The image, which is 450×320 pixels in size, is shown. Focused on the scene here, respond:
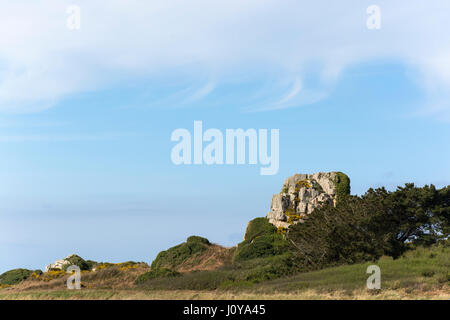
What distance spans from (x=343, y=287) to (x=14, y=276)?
44.1m

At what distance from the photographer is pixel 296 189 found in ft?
182

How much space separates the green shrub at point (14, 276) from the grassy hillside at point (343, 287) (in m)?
27.8

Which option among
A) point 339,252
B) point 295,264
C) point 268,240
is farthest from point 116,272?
point 339,252

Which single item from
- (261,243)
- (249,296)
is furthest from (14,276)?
(249,296)

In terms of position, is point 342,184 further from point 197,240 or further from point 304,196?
point 197,240

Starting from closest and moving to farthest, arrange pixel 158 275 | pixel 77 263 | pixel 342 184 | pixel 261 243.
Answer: pixel 158 275
pixel 261 243
pixel 342 184
pixel 77 263

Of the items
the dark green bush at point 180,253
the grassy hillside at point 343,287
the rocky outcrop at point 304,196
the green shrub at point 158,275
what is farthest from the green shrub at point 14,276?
the rocky outcrop at point 304,196

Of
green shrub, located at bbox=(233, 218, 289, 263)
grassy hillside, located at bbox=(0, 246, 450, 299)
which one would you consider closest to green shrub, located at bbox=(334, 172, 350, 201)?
green shrub, located at bbox=(233, 218, 289, 263)

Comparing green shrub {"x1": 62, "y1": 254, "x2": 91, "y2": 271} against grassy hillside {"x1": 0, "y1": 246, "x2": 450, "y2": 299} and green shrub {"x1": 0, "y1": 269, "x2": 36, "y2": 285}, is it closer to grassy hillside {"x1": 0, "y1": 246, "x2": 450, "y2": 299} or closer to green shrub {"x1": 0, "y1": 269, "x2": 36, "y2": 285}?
green shrub {"x1": 0, "y1": 269, "x2": 36, "y2": 285}

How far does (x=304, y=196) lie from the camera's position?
2136 inches

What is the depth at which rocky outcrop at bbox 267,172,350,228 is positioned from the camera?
175 feet

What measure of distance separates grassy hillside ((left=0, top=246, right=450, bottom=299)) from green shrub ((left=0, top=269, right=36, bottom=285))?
27.8 metres
